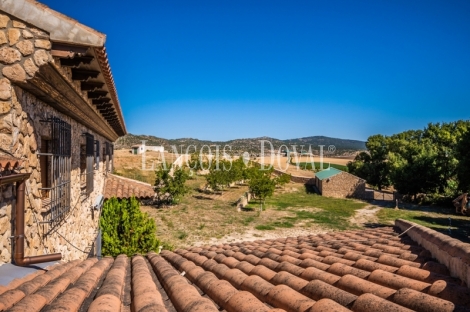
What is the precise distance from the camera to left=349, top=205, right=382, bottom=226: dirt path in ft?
73.0

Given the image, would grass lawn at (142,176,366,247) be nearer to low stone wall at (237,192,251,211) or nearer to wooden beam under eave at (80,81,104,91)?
low stone wall at (237,192,251,211)

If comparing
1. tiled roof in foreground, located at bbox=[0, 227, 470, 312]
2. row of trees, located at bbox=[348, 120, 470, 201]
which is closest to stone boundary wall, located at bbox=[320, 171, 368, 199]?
row of trees, located at bbox=[348, 120, 470, 201]

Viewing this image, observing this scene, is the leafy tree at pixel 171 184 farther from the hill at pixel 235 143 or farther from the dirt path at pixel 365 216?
the hill at pixel 235 143

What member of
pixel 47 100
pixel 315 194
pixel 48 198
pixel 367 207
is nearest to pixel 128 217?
pixel 48 198

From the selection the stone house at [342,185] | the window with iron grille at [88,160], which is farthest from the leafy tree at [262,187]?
the window with iron grille at [88,160]

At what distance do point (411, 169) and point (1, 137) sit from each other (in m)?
33.5

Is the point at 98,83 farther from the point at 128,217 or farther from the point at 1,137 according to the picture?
the point at 128,217

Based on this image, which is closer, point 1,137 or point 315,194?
point 1,137

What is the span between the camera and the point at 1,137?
308cm

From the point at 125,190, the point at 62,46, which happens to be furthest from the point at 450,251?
the point at 125,190

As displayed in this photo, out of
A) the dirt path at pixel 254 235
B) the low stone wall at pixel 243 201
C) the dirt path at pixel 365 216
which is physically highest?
the low stone wall at pixel 243 201

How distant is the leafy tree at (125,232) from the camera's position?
29.8 feet

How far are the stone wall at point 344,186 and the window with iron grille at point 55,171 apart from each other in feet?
104

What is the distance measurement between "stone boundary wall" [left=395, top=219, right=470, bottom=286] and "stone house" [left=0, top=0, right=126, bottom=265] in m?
3.68
